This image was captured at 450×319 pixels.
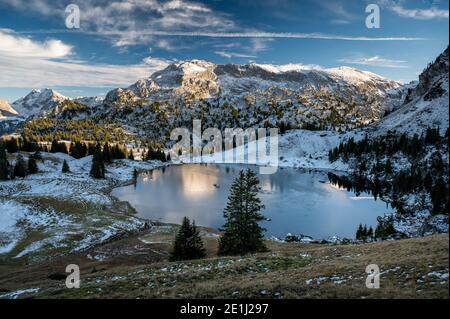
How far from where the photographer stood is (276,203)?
110 meters

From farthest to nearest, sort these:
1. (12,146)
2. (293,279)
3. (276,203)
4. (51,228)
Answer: (12,146) → (276,203) → (51,228) → (293,279)

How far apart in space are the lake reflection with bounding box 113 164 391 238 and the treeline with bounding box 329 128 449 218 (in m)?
10.7

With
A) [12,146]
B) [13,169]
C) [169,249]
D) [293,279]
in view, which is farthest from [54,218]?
[12,146]

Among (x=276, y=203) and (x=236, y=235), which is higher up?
(x=236, y=235)

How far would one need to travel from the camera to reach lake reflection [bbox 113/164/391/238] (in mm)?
86938

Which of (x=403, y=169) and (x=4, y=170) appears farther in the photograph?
(x=403, y=169)

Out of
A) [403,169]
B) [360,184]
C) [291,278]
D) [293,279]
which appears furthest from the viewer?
[360,184]

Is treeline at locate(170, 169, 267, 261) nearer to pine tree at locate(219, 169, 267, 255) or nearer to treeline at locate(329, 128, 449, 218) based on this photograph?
pine tree at locate(219, 169, 267, 255)

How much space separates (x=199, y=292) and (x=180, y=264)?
13401 millimetres

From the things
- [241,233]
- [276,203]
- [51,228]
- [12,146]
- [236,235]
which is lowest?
[276,203]

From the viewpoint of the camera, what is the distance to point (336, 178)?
17138 centimetres

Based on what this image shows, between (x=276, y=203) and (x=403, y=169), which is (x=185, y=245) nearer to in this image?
(x=276, y=203)

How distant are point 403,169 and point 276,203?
229 ft

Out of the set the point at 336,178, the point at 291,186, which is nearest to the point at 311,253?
the point at 291,186
